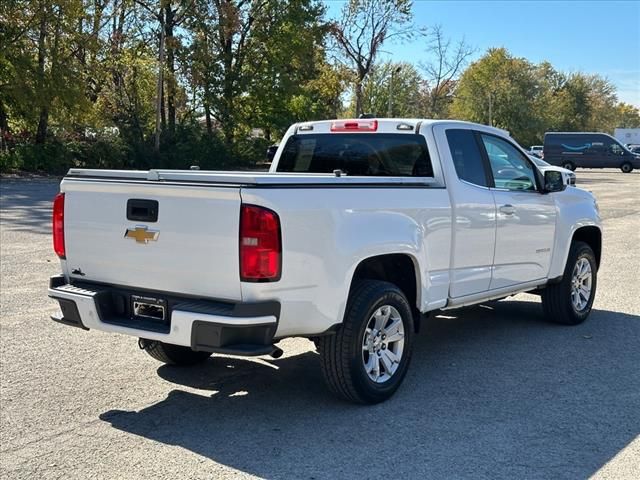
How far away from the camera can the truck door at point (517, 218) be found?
20.3 ft

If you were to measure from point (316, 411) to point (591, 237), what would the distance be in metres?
4.36

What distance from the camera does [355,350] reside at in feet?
15.2

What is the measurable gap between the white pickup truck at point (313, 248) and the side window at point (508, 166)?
0.03 metres

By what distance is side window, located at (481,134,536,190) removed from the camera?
247 inches

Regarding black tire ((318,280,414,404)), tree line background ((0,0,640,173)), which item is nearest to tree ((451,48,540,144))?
tree line background ((0,0,640,173))

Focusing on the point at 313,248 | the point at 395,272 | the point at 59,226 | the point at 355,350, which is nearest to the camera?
the point at 313,248

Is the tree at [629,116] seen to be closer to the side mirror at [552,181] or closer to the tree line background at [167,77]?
the tree line background at [167,77]

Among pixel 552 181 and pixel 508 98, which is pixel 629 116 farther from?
pixel 552 181

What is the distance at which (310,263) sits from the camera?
429 centimetres

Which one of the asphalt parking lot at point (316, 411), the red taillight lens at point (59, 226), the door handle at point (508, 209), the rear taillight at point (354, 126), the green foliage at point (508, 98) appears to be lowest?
the asphalt parking lot at point (316, 411)

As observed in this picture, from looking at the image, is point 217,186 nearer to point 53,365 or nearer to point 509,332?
point 53,365

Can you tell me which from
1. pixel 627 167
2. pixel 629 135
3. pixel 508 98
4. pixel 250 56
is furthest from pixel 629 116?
pixel 250 56

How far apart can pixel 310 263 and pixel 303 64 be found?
139ft

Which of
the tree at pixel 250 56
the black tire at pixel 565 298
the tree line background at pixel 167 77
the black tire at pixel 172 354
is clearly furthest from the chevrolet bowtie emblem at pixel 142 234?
the tree at pixel 250 56
